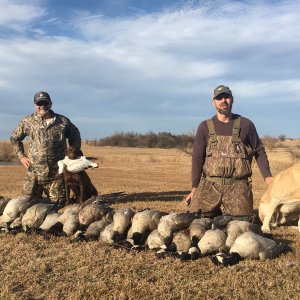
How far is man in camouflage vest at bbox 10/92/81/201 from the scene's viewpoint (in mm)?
9688

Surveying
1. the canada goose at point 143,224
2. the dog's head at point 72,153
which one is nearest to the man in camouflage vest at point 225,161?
the canada goose at point 143,224

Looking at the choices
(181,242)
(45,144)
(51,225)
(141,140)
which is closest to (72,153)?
(45,144)

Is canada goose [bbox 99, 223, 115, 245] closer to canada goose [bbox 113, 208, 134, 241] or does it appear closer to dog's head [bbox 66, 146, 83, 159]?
canada goose [bbox 113, 208, 134, 241]

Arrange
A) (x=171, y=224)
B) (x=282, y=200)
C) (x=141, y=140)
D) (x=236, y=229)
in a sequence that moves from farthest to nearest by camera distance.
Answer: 1. (x=141, y=140)
2. (x=282, y=200)
3. (x=171, y=224)
4. (x=236, y=229)

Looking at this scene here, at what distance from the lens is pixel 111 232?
6.27m

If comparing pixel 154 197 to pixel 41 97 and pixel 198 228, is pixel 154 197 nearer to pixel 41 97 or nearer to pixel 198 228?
pixel 41 97

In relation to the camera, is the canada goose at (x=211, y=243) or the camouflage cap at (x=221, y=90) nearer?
the canada goose at (x=211, y=243)

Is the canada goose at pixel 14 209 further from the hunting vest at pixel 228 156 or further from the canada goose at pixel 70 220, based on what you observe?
the hunting vest at pixel 228 156

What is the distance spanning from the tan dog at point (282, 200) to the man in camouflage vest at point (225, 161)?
0.21m

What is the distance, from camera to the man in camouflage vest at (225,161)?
750 cm

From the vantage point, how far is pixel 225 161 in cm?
753

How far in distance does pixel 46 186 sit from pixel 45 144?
0.97 metres

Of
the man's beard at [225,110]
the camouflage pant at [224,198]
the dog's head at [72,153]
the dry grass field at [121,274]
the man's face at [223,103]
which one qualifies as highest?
the man's face at [223,103]

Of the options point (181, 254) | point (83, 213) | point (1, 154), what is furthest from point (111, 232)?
point (1, 154)
